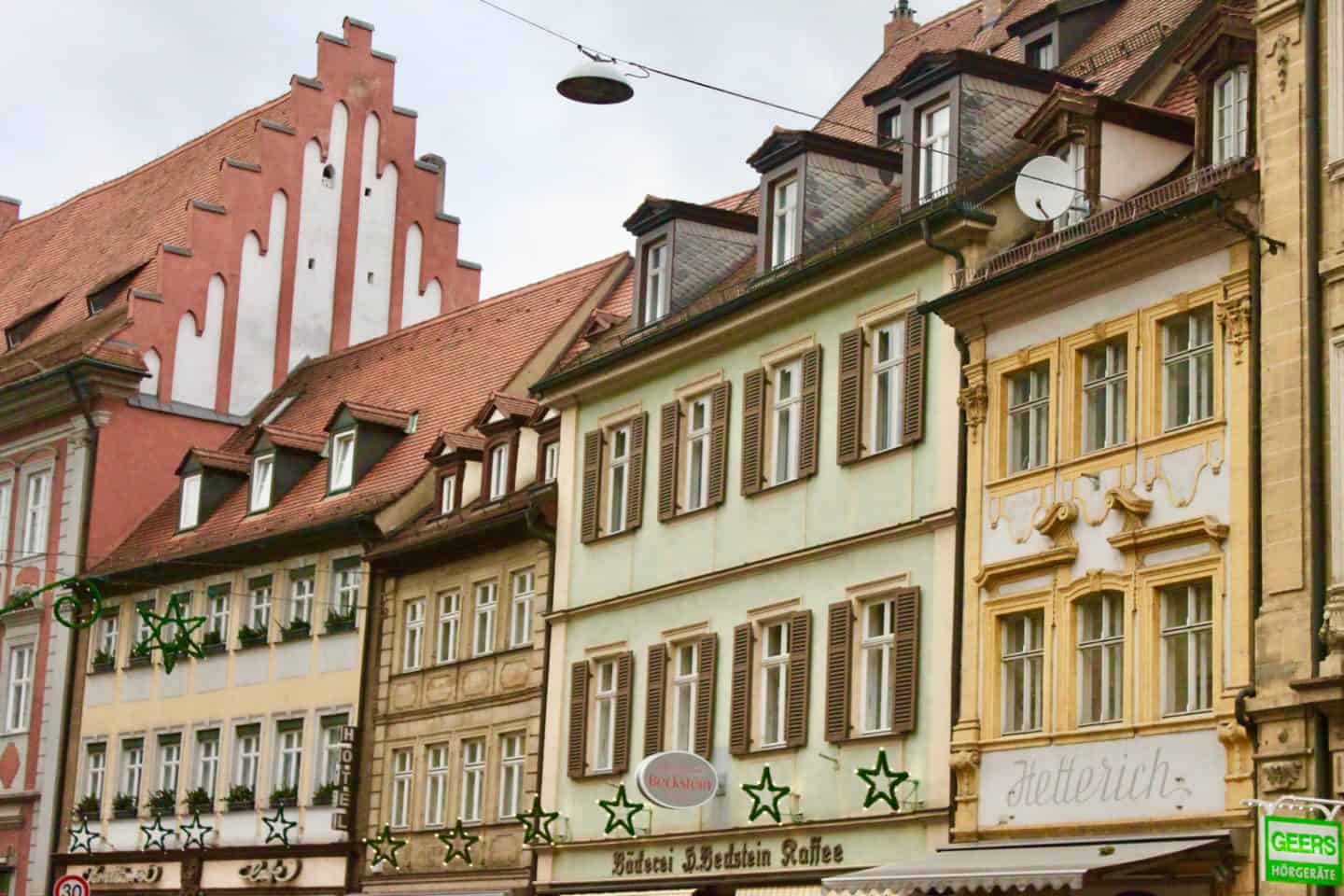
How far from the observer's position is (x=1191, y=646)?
78.6ft

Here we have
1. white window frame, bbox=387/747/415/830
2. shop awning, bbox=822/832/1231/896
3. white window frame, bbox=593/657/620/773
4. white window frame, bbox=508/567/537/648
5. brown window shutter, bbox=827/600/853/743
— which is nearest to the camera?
shop awning, bbox=822/832/1231/896

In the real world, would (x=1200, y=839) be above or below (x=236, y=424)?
below

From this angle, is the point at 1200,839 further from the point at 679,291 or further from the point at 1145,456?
the point at 679,291

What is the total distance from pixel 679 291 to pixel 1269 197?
12748 mm

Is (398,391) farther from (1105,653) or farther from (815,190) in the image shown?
(1105,653)

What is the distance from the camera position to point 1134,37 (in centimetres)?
3064

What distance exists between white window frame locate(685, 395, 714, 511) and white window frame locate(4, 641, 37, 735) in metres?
20.4

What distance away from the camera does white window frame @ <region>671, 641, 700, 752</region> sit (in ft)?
107

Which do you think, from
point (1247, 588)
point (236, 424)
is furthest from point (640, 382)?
point (236, 424)

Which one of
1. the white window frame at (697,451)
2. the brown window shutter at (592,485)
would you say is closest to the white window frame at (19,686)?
the brown window shutter at (592,485)

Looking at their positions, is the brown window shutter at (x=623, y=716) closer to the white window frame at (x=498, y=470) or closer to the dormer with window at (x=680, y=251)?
the dormer with window at (x=680, y=251)

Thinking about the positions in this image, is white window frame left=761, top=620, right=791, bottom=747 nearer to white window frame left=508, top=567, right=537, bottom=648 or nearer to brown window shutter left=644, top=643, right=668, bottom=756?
brown window shutter left=644, top=643, right=668, bottom=756

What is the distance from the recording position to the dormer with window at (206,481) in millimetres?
47875

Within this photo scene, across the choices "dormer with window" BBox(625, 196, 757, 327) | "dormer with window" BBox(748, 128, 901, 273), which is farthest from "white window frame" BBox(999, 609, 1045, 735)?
"dormer with window" BBox(625, 196, 757, 327)
